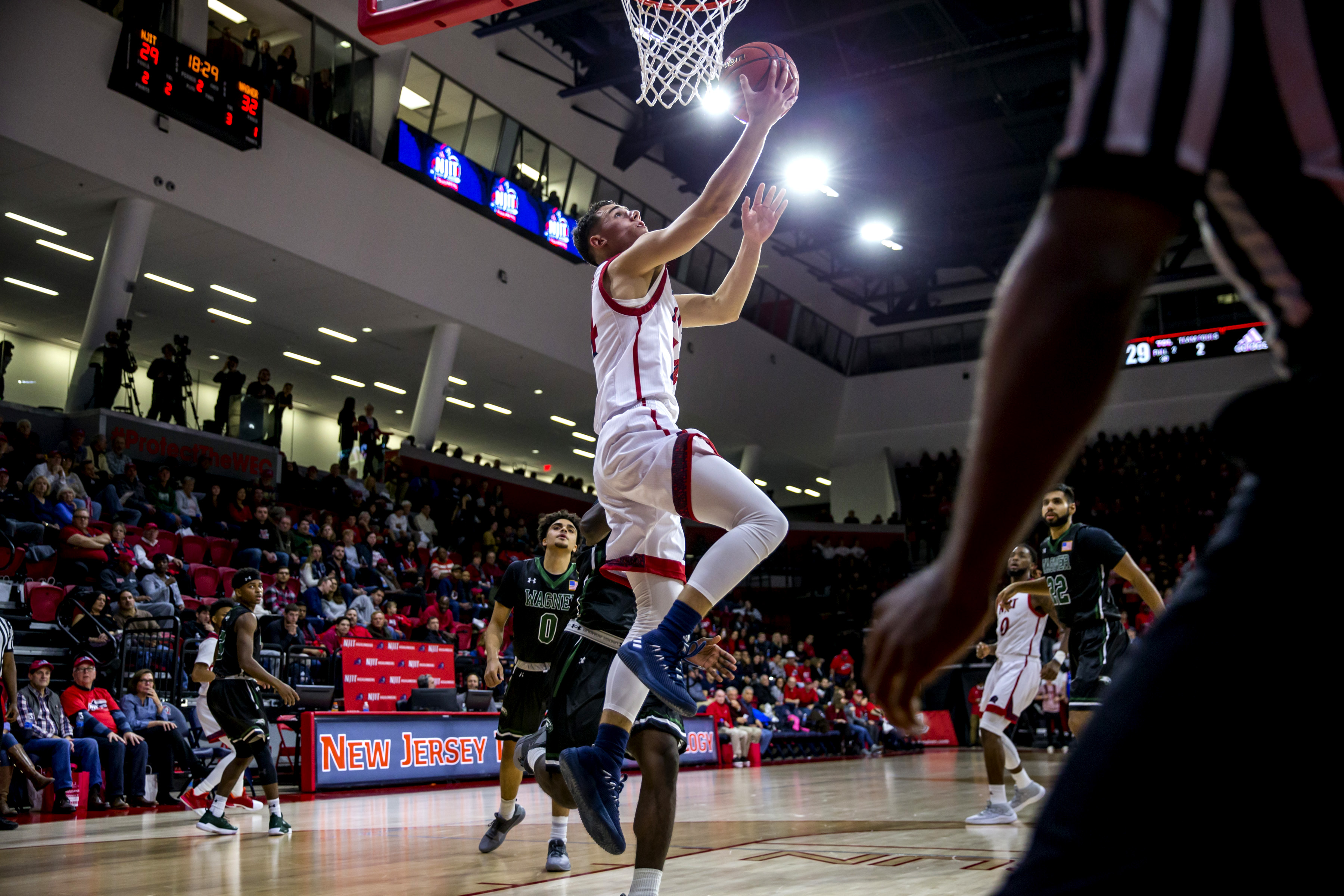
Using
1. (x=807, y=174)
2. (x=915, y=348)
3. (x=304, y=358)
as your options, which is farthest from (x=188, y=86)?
(x=915, y=348)

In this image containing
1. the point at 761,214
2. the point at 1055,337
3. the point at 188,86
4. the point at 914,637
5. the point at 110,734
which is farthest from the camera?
the point at 188,86

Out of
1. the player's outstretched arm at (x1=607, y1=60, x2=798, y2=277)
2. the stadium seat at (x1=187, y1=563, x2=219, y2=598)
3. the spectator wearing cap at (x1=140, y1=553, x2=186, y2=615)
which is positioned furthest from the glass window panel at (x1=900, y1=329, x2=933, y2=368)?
the player's outstretched arm at (x1=607, y1=60, x2=798, y2=277)

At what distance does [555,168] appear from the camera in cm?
2570

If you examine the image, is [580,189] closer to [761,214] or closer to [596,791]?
[761,214]

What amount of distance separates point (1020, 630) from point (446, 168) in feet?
55.6

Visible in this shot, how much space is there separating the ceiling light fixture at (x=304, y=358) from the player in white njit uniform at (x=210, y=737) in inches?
692

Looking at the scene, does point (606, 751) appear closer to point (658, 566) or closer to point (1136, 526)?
point (658, 566)

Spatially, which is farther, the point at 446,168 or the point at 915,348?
the point at 915,348

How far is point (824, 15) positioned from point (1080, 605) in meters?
16.4

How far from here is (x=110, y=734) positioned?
1056cm

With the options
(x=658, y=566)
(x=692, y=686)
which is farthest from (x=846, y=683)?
(x=658, y=566)

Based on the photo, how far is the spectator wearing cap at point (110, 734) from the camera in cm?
1055

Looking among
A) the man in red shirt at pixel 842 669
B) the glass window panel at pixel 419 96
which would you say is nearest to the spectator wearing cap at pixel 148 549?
the glass window panel at pixel 419 96

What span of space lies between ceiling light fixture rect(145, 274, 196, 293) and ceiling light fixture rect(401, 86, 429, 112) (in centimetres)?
580
